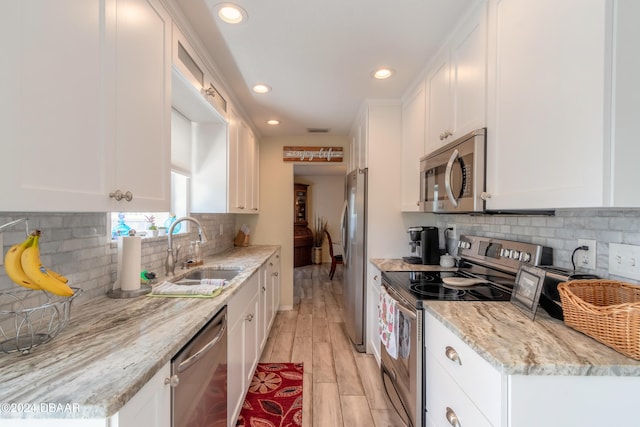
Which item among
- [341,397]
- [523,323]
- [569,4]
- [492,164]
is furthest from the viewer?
[341,397]

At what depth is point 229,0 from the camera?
1.44 metres

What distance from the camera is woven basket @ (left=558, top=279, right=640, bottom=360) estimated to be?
818mm

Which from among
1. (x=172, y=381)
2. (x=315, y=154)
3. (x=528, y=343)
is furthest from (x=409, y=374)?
(x=315, y=154)

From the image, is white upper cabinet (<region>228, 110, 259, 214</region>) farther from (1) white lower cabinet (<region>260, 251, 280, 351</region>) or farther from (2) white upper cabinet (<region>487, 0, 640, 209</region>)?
(2) white upper cabinet (<region>487, 0, 640, 209</region>)

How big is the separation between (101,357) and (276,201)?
326cm

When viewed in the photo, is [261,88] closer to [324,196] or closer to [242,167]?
[242,167]

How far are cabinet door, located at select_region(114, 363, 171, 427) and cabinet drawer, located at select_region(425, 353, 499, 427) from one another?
989 millimetres

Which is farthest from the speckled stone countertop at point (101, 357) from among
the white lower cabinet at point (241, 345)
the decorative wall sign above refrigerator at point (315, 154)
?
the decorative wall sign above refrigerator at point (315, 154)

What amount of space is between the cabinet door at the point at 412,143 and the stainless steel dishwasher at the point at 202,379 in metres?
1.74

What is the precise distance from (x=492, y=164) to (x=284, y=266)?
311 centimetres

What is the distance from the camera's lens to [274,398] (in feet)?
6.81

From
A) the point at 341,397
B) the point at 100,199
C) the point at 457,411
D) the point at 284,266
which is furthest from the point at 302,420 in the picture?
the point at 284,266

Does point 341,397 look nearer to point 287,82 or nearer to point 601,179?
point 601,179

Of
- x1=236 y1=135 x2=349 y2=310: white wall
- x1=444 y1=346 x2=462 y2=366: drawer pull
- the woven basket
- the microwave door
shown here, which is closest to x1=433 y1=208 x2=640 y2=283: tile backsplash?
the woven basket
